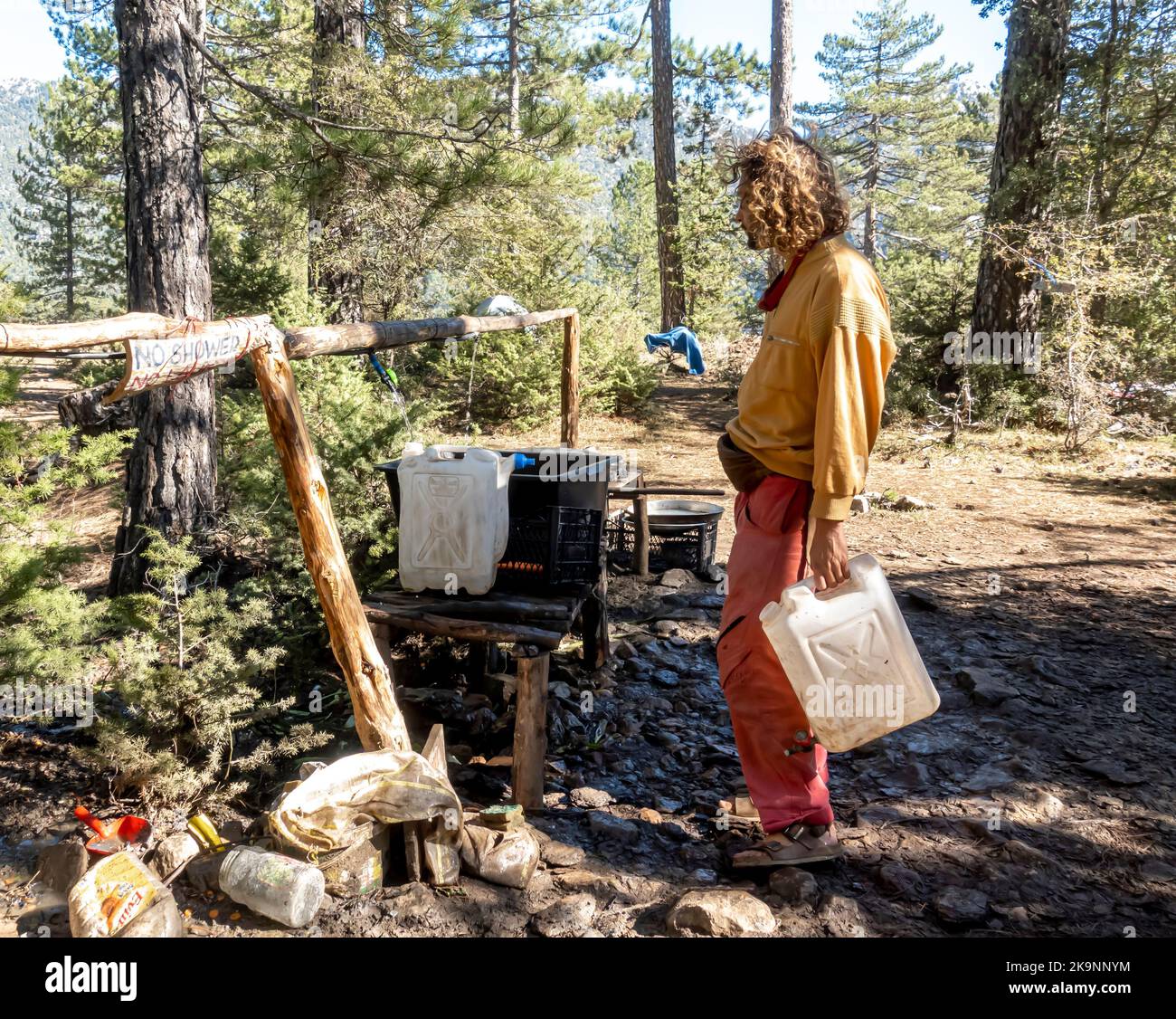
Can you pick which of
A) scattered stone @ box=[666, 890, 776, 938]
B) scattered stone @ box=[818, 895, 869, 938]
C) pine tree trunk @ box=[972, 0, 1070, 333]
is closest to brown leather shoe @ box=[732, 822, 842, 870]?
scattered stone @ box=[818, 895, 869, 938]

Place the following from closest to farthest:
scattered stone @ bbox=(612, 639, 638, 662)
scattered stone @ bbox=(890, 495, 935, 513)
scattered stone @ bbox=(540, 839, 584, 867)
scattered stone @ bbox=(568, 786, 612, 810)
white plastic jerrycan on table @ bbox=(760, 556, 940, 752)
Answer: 1. white plastic jerrycan on table @ bbox=(760, 556, 940, 752)
2. scattered stone @ bbox=(540, 839, 584, 867)
3. scattered stone @ bbox=(568, 786, 612, 810)
4. scattered stone @ bbox=(612, 639, 638, 662)
5. scattered stone @ bbox=(890, 495, 935, 513)

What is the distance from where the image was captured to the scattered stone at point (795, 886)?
2795 millimetres

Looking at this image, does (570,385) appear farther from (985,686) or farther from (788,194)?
(788,194)

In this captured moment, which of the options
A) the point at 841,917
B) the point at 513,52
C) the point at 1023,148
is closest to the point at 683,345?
the point at 1023,148

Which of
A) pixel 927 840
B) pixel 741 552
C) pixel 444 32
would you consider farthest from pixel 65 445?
pixel 444 32

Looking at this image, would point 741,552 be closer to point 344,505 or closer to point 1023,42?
point 344,505

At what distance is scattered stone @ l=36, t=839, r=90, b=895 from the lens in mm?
2742

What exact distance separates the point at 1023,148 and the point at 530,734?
11.8 m

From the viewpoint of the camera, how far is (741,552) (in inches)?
116

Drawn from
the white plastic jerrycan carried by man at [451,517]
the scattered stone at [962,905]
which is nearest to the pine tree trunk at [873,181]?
the white plastic jerrycan carried by man at [451,517]

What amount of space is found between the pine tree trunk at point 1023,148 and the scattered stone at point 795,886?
10570mm

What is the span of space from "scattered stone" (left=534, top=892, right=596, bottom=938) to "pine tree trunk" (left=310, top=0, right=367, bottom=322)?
637cm

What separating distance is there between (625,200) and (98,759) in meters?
45.3

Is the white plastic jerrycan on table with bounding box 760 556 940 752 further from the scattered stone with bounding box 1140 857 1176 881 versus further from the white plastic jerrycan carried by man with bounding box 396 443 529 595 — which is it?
the white plastic jerrycan carried by man with bounding box 396 443 529 595
